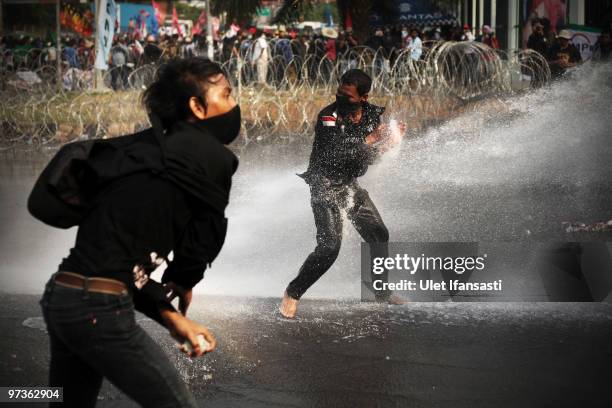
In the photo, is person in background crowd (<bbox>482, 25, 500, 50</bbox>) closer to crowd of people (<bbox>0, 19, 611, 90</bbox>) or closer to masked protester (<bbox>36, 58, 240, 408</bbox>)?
crowd of people (<bbox>0, 19, 611, 90</bbox>)

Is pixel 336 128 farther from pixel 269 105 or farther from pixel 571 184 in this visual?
pixel 269 105

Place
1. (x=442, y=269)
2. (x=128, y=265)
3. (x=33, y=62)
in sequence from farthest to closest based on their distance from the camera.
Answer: (x=33, y=62), (x=442, y=269), (x=128, y=265)

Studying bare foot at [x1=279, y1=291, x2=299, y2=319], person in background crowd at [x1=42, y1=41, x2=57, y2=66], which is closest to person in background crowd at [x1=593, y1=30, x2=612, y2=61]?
bare foot at [x1=279, y1=291, x2=299, y2=319]

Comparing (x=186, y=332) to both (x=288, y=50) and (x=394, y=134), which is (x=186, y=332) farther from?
(x=288, y=50)

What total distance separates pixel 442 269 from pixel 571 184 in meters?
4.05

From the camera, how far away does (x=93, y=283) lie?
9.14 ft

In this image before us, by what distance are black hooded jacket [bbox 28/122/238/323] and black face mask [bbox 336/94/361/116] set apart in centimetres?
317

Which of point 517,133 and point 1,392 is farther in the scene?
point 517,133

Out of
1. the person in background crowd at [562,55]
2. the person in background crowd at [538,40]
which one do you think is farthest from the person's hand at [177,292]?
the person in background crowd at [538,40]

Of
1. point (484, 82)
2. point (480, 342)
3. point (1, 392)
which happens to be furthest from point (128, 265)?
point (484, 82)

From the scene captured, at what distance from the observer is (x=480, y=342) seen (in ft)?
18.4

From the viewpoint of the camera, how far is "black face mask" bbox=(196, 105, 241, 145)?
9.95 feet

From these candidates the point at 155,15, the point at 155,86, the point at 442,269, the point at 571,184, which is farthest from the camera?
the point at 155,15

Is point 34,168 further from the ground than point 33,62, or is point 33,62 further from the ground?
point 33,62
